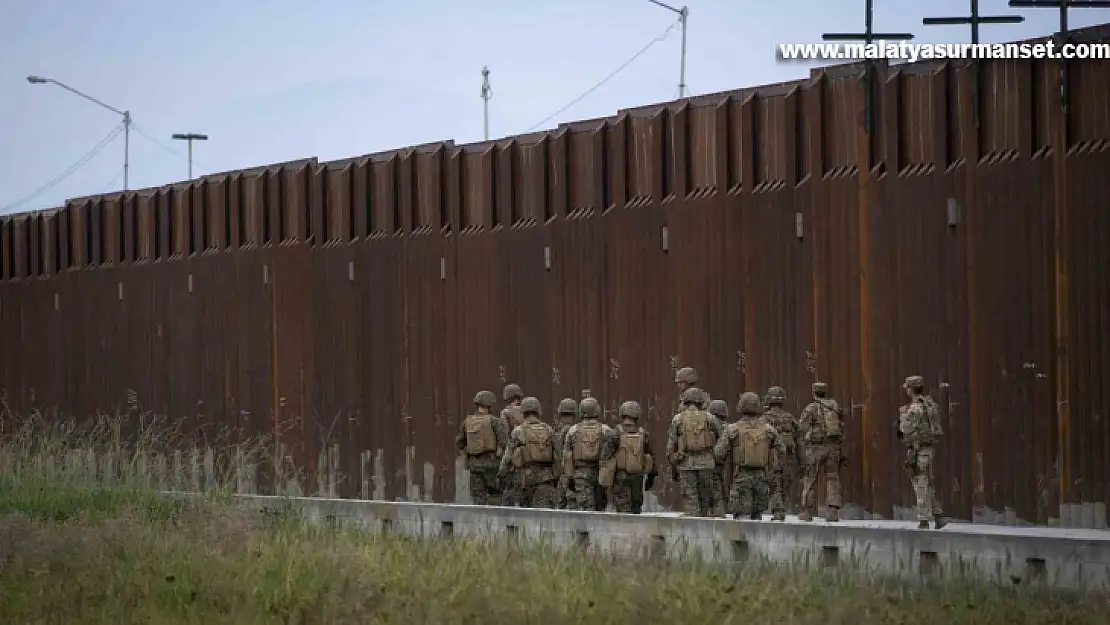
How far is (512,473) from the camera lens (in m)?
22.8

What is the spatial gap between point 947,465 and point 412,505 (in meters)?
6.04

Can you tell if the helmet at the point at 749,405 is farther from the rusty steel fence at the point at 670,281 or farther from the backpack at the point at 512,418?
the backpack at the point at 512,418

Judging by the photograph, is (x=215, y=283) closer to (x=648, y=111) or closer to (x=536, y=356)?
(x=536, y=356)

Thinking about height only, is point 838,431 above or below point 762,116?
below

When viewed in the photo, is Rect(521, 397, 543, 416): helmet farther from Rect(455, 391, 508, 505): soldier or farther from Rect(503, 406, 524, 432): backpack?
Rect(503, 406, 524, 432): backpack

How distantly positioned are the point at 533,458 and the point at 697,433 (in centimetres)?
232

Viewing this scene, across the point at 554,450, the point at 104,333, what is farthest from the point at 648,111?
the point at 104,333

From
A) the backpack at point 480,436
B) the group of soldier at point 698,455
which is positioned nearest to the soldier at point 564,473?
the group of soldier at point 698,455

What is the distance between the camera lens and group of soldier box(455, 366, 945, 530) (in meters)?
20.0

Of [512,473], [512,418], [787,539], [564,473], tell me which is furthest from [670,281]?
[787,539]

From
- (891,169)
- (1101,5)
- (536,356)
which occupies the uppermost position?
(1101,5)

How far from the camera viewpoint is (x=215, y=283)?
1393 inches

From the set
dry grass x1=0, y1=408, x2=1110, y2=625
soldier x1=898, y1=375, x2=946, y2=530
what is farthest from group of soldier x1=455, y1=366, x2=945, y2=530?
dry grass x1=0, y1=408, x2=1110, y2=625

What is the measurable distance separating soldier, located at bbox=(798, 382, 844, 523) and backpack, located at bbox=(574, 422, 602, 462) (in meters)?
2.19
